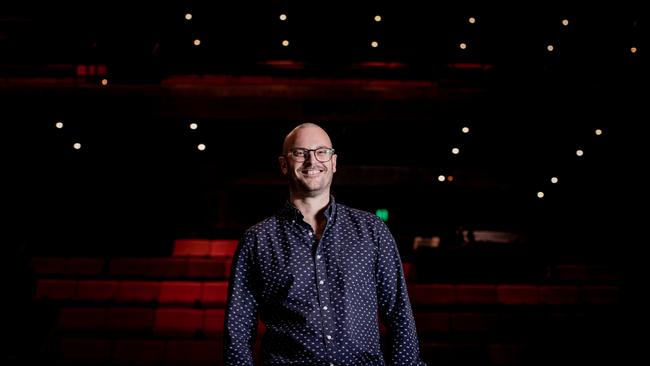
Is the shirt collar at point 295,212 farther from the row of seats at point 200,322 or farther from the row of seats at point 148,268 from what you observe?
the row of seats at point 148,268

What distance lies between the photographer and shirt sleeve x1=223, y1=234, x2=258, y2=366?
0.96 m

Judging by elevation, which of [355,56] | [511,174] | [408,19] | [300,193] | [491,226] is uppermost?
[408,19]

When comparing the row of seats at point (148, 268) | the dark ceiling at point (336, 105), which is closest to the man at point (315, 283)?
the row of seats at point (148, 268)

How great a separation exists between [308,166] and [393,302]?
0.33 meters

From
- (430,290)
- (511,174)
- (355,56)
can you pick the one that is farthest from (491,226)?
(355,56)

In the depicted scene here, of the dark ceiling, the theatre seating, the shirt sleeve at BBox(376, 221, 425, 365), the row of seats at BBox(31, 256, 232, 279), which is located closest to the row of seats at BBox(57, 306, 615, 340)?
the theatre seating

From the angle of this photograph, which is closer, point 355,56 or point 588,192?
point 588,192

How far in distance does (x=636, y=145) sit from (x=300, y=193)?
14.4 feet

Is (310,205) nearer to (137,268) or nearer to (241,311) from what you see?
(241,311)

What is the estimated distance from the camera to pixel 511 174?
5.11m

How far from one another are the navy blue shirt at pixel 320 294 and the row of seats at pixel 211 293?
2934 mm

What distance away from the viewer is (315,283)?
3.11 ft

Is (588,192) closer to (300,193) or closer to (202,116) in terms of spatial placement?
(202,116)

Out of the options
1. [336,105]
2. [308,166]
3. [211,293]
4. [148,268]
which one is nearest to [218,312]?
[211,293]
